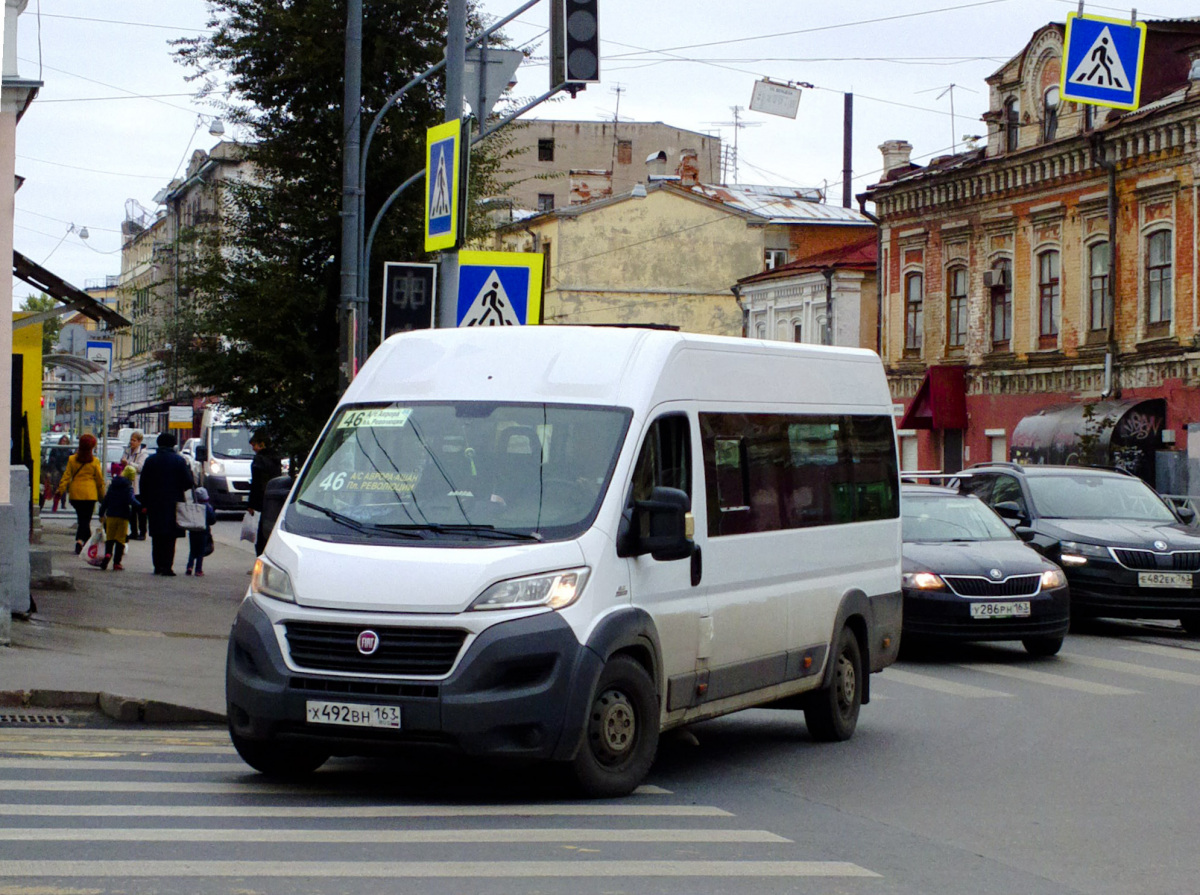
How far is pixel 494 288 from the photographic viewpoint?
1438cm

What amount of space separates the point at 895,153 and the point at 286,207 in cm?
3205

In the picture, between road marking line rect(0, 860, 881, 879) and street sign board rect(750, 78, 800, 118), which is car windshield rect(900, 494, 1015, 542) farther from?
street sign board rect(750, 78, 800, 118)

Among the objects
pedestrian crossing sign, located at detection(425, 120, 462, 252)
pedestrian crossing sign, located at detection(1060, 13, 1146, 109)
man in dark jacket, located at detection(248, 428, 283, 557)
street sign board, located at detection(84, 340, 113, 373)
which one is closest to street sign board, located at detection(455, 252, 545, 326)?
pedestrian crossing sign, located at detection(425, 120, 462, 252)

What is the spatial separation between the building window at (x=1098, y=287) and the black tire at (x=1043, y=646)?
83.3ft

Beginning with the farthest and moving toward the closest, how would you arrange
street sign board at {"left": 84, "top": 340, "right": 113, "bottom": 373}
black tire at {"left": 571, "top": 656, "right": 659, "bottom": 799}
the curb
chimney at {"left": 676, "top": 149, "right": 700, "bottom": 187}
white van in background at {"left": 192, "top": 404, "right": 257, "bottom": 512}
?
chimney at {"left": 676, "top": 149, "right": 700, "bottom": 187} → white van in background at {"left": 192, "top": 404, "right": 257, "bottom": 512} → street sign board at {"left": 84, "top": 340, "right": 113, "bottom": 373} → the curb → black tire at {"left": 571, "top": 656, "right": 659, "bottom": 799}

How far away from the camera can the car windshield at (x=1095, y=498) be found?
19.4m

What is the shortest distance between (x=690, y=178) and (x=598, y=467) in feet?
211

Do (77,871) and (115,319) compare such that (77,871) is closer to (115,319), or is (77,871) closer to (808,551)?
(808,551)

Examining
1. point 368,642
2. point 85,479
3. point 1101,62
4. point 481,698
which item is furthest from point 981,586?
point 85,479

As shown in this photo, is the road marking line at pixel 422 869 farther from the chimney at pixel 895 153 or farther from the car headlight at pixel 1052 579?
the chimney at pixel 895 153

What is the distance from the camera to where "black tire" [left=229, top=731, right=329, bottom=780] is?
8664mm

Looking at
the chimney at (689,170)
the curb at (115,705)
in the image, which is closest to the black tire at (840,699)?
the curb at (115,705)

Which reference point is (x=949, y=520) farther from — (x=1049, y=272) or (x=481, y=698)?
(x=1049, y=272)

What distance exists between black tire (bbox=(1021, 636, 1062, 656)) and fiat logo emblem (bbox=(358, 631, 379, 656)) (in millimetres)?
9145
